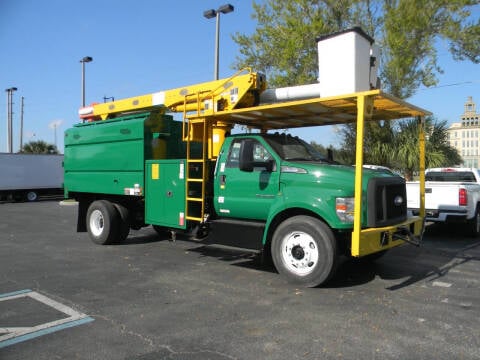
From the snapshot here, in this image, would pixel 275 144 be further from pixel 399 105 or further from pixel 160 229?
pixel 160 229

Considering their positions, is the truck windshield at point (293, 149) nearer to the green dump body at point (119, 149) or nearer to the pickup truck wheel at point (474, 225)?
the green dump body at point (119, 149)

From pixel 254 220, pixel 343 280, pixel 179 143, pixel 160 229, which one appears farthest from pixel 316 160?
pixel 160 229

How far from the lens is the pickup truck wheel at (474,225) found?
1038 cm

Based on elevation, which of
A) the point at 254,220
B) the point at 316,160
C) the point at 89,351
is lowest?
the point at 89,351

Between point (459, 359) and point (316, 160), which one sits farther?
point (316, 160)

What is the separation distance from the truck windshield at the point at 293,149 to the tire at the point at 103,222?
424 cm

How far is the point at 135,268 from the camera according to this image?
23.8ft

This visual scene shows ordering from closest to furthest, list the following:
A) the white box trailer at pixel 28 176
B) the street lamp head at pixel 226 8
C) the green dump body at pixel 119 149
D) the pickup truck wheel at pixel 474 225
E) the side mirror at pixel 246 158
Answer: the side mirror at pixel 246 158
the green dump body at pixel 119 149
the pickup truck wheel at pixel 474 225
the street lamp head at pixel 226 8
the white box trailer at pixel 28 176


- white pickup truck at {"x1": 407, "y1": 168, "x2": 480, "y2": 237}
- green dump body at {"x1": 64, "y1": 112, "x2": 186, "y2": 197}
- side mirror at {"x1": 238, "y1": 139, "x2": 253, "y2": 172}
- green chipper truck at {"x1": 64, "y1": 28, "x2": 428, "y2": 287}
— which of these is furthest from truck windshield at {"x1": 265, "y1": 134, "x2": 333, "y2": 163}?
white pickup truck at {"x1": 407, "y1": 168, "x2": 480, "y2": 237}

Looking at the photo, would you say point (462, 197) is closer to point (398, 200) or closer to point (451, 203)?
point (451, 203)

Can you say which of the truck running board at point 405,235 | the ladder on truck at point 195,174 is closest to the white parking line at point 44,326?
the ladder on truck at point 195,174

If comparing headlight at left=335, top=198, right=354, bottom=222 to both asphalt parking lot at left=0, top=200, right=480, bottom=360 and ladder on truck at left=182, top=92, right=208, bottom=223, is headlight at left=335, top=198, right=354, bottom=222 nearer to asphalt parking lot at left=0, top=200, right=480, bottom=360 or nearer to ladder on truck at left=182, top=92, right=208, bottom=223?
asphalt parking lot at left=0, top=200, right=480, bottom=360

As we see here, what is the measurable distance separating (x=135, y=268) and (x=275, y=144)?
3.10 meters

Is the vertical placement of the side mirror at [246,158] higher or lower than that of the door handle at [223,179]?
higher
